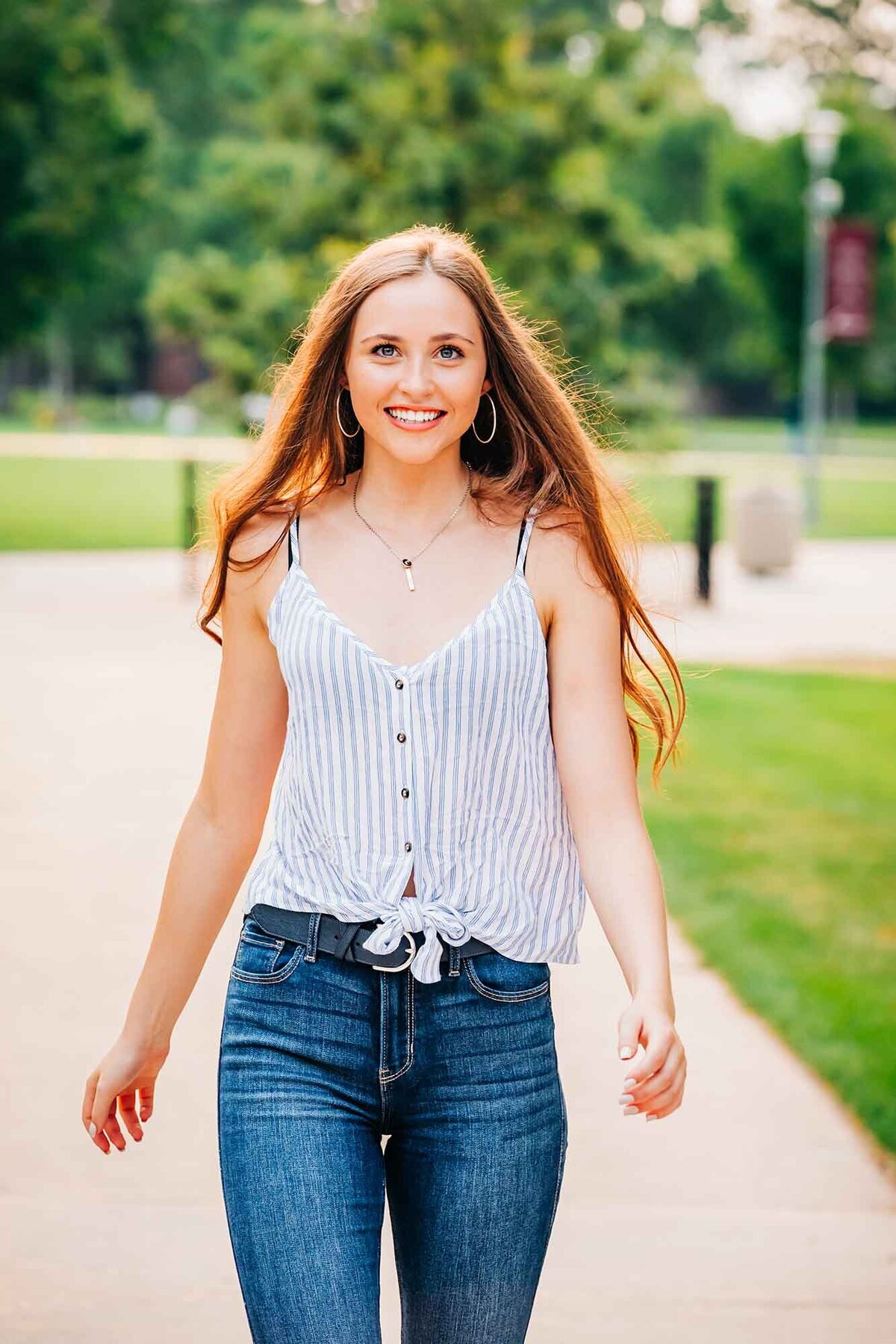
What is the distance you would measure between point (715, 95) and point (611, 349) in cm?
5496

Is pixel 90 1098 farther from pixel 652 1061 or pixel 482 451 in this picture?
pixel 482 451

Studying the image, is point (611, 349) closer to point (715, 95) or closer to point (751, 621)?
point (751, 621)

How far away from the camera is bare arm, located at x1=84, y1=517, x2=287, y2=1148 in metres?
2.42

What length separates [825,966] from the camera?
5.74 meters

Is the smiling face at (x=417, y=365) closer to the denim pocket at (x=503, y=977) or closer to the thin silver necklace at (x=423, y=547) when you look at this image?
the thin silver necklace at (x=423, y=547)

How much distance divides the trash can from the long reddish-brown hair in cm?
1637

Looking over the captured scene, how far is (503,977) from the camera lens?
2256mm

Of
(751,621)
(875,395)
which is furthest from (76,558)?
(875,395)

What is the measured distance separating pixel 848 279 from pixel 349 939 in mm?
28302

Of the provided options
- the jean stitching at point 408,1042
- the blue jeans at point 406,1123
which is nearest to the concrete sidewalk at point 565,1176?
the blue jeans at point 406,1123

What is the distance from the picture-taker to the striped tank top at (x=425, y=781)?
225 cm

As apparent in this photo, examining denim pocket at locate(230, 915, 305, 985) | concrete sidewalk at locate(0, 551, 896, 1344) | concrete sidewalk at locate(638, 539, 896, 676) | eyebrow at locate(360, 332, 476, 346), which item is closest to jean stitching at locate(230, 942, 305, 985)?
denim pocket at locate(230, 915, 305, 985)

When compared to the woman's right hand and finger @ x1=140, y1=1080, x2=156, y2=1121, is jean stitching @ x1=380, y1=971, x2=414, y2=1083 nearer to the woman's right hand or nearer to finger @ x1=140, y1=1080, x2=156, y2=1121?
the woman's right hand

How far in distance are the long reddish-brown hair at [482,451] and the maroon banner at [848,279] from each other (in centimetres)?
2693
